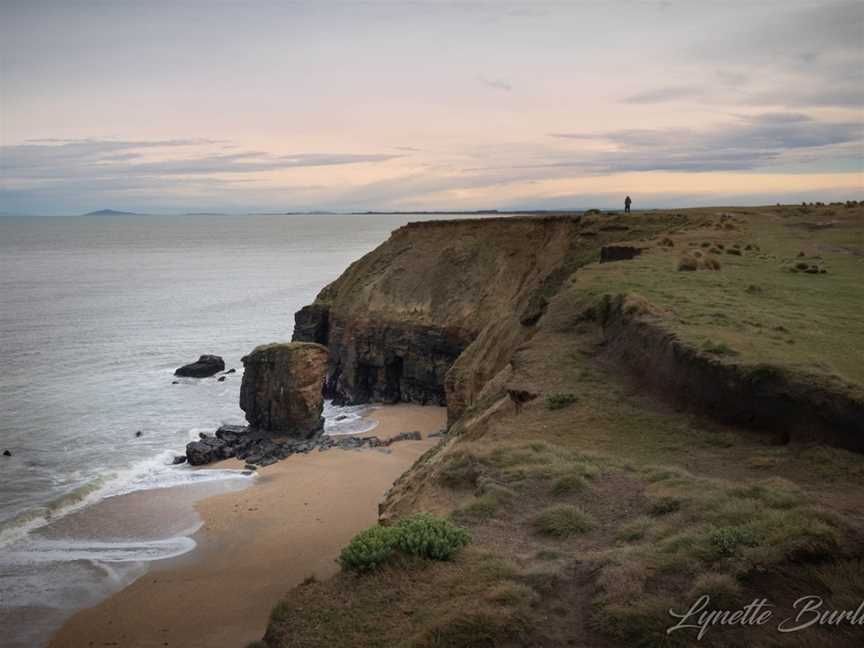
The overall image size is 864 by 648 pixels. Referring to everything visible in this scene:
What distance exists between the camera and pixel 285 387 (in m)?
39.9

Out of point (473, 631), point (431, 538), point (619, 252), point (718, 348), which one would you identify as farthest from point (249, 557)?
point (619, 252)

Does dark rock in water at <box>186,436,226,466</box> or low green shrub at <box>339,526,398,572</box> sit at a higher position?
low green shrub at <box>339,526,398,572</box>

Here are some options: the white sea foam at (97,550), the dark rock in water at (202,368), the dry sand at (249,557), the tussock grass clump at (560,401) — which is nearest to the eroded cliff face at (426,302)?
the dark rock in water at (202,368)

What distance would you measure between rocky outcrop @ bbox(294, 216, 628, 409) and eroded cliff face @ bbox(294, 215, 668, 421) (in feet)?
0.25

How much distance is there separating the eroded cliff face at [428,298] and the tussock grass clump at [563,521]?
3101 centimetres

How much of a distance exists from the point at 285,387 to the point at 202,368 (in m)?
19.2

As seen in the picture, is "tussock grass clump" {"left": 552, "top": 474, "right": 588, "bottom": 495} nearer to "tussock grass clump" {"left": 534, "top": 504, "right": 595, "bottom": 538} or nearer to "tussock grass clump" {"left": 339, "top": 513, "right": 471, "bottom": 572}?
"tussock grass clump" {"left": 534, "top": 504, "right": 595, "bottom": 538}

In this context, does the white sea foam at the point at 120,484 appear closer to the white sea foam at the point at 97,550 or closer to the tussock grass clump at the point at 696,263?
the white sea foam at the point at 97,550

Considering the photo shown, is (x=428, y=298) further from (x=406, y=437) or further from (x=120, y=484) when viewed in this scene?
(x=120, y=484)

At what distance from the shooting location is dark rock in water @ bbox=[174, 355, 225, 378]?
5616 cm

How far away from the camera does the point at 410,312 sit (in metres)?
50.7

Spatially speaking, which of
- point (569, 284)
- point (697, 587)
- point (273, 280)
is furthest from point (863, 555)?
point (273, 280)

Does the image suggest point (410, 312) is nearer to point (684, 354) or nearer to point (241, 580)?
point (241, 580)

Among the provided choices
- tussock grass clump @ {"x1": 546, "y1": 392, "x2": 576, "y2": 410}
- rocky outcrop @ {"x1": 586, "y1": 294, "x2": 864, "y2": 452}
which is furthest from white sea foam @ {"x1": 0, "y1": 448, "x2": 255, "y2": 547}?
rocky outcrop @ {"x1": 586, "y1": 294, "x2": 864, "y2": 452}
